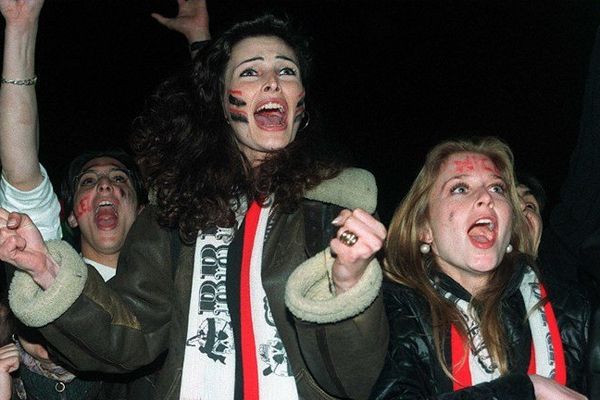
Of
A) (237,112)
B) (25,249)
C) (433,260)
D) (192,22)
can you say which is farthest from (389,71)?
(25,249)

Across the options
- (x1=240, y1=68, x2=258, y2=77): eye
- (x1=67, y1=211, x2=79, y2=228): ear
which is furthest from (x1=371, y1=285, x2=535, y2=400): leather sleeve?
(x1=67, y1=211, x2=79, y2=228): ear

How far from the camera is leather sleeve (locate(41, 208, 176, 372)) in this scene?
2488 mm

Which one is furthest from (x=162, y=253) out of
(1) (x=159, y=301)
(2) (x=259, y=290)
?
(2) (x=259, y=290)

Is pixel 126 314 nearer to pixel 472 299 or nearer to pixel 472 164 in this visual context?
pixel 472 299

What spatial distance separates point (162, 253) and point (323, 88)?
464cm

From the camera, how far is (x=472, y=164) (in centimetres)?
297

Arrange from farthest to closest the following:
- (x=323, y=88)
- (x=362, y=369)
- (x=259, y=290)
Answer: (x=323, y=88) → (x=259, y=290) → (x=362, y=369)

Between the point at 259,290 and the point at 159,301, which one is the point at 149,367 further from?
the point at 259,290

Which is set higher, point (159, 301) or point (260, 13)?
point (260, 13)

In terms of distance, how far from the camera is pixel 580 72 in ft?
22.4

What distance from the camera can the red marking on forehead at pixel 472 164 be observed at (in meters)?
→ 2.95

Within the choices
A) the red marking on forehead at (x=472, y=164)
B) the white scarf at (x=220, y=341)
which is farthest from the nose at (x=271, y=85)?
the red marking on forehead at (x=472, y=164)

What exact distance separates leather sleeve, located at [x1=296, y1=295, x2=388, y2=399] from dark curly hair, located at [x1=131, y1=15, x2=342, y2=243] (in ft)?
1.80

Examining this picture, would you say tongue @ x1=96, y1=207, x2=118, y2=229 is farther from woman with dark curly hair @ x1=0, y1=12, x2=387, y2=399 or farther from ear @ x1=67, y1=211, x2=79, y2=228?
woman with dark curly hair @ x1=0, y1=12, x2=387, y2=399
